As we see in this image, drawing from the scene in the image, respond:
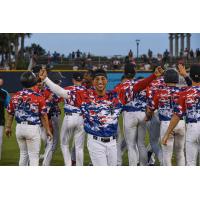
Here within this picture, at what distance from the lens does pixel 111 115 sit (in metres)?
8.32

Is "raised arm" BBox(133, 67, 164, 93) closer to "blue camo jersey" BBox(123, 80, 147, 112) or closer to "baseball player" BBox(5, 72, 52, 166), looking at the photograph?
"baseball player" BBox(5, 72, 52, 166)

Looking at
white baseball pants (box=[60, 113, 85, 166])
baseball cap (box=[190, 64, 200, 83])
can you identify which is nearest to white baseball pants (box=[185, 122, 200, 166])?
baseball cap (box=[190, 64, 200, 83])

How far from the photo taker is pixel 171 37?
4294cm

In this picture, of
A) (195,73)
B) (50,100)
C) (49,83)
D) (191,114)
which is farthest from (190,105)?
(50,100)

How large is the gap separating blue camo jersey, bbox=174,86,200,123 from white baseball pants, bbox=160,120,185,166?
4.42 feet

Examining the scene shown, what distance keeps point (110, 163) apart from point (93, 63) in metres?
28.5

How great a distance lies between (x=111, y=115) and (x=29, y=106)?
2162 millimetres

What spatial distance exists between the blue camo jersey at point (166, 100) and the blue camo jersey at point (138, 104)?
0.87 meters

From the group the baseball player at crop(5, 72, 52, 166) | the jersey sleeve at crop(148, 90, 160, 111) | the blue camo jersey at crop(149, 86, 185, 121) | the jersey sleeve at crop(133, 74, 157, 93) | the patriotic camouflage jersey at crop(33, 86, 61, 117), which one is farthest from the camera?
the patriotic camouflage jersey at crop(33, 86, 61, 117)

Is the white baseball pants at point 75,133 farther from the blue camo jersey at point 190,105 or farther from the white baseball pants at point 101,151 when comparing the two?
the white baseball pants at point 101,151

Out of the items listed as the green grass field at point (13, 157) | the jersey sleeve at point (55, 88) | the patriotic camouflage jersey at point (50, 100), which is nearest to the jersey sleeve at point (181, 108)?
the jersey sleeve at point (55, 88)

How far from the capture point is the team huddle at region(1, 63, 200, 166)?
8.34 metres

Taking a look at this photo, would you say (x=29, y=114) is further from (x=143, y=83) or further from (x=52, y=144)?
(x=143, y=83)

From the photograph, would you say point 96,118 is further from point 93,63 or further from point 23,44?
point 23,44
